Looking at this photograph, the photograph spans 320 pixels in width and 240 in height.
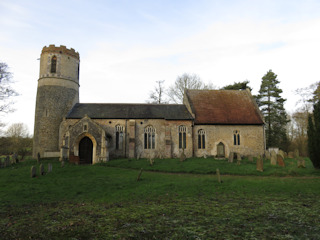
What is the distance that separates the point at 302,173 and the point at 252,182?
5326 mm

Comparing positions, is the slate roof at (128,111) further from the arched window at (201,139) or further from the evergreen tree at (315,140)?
the evergreen tree at (315,140)

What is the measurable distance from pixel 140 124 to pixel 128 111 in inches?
97.3

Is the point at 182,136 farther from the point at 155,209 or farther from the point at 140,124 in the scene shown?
the point at 155,209

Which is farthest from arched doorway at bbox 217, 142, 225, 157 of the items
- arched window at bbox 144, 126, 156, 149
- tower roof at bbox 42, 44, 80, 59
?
tower roof at bbox 42, 44, 80, 59

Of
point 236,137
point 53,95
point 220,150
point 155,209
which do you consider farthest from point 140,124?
point 155,209

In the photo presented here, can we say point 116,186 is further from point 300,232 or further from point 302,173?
point 302,173

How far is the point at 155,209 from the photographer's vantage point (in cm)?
741

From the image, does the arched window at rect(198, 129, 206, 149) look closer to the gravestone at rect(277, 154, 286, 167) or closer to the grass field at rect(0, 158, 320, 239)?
the gravestone at rect(277, 154, 286, 167)

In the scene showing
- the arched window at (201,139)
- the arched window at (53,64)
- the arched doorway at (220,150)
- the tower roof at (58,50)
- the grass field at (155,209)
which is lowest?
the grass field at (155,209)

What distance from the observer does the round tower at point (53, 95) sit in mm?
24375

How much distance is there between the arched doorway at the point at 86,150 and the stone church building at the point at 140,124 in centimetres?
216

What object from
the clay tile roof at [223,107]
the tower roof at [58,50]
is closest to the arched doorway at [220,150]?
the clay tile roof at [223,107]

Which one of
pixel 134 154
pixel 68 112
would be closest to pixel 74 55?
pixel 68 112

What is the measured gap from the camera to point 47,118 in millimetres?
24812
